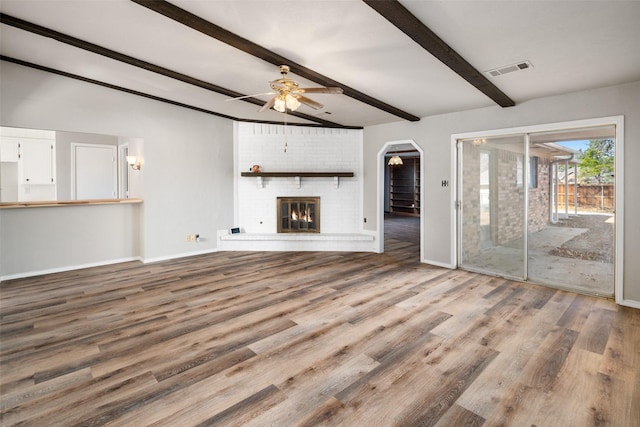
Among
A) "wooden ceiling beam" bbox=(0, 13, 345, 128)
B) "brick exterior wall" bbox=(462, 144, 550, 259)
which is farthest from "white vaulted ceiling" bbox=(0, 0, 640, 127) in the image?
"brick exterior wall" bbox=(462, 144, 550, 259)

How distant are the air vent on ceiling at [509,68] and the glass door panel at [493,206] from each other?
4.44 feet

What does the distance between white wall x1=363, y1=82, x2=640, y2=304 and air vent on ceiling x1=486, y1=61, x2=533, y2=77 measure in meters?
1.16

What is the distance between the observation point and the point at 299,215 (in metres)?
6.67

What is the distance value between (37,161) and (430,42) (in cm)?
640

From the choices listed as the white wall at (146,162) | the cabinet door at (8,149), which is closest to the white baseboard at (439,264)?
the white wall at (146,162)

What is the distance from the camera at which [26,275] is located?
4.52m

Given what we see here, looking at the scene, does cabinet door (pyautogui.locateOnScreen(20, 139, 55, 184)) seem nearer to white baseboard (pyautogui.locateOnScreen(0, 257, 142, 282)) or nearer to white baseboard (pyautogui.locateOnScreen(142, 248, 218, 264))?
white baseboard (pyautogui.locateOnScreen(0, 257, 142, 282))

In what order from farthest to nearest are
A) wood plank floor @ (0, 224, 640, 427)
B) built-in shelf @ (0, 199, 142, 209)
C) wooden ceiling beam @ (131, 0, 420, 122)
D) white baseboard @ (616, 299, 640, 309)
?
built-in shelf @ (0, 199, 142, 209)
white baseboard @ (616, 299, 640, 309)
wooden ceiling beam @ (131, 0, 420, 122)
wood plank floor @ (0, 224, 640, 427)

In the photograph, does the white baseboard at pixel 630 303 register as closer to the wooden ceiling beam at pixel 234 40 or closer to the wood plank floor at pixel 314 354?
the wood plank floor at pixel 314 354

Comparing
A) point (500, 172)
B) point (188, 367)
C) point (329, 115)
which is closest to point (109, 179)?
point (329, 115)

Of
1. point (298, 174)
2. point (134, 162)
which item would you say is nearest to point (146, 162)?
point (134, 162)

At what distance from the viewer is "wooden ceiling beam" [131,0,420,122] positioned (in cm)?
259

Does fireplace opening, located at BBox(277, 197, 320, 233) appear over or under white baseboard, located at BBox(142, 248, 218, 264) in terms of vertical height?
over

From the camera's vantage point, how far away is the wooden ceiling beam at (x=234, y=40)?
2.59 m
